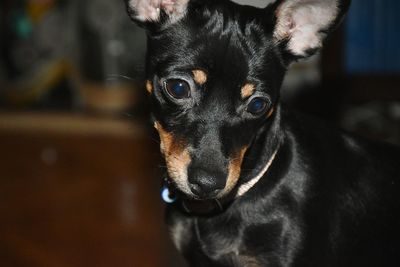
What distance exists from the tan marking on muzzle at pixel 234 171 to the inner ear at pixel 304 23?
0.41 m

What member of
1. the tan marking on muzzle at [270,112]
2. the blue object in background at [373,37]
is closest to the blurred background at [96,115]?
the blue object in background at [373,37]

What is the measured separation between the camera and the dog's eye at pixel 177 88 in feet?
7.13

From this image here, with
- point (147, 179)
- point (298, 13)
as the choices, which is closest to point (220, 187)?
point (298, 13)

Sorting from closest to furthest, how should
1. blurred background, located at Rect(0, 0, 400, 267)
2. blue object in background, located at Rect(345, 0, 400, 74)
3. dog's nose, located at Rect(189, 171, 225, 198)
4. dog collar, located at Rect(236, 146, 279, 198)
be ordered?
dog's nose, located at Rect(189, 171, 225, 198), dog collar, located at Rect(236, 146, 279, 198), blurred background, located at Rect(0, 0, 400, 267), blue object in background, located at Rect(345, 0, 400, 74)

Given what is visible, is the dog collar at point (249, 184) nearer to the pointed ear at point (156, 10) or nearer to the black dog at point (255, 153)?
the black dog at point (255, 153)

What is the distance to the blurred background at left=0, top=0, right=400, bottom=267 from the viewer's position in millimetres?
3785

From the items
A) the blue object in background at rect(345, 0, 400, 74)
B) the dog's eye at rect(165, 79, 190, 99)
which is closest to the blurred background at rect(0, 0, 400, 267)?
the blue object in background at rect(345, 0, 400, 74)

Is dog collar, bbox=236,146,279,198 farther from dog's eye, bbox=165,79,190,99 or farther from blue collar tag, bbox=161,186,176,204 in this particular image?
dog's eye, bbox=165,79,190,99

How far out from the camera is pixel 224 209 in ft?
7.82

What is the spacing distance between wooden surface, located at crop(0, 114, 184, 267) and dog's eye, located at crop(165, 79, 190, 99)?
3.92ft

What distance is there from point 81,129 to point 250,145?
378 centimetres

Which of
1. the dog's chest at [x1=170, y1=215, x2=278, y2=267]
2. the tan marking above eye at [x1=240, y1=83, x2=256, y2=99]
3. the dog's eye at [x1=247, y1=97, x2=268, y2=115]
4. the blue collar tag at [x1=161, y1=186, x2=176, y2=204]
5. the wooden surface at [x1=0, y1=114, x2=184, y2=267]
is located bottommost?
the wooden surface at [x1=0, y1=114, x2=184, y2=267]

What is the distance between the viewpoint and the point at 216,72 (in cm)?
214

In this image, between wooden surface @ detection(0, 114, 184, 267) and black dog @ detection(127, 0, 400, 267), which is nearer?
black dog @ detection(127, 0, 400, 267)
